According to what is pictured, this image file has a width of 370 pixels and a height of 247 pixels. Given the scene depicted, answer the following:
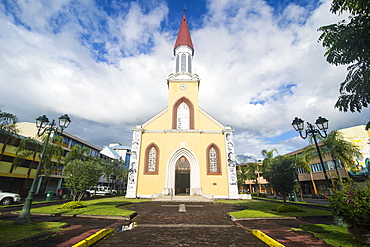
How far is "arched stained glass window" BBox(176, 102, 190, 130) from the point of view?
78.1 ft

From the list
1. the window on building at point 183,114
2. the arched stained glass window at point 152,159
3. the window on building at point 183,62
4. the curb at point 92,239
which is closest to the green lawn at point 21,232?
the curb at point 92,239

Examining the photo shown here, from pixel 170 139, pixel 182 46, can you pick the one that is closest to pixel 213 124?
pixel 170 139

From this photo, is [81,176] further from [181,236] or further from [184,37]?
[184,37]

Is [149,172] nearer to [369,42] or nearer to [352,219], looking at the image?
[352,219]

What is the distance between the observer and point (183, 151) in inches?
875

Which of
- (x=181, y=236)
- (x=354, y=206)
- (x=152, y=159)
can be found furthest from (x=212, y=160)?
(x=354, y=206)

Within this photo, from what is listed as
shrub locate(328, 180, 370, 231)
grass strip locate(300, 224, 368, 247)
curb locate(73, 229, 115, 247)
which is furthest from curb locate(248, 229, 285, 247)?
curb locate(73, 229, 115, 247)

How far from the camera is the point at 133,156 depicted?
70.3ft

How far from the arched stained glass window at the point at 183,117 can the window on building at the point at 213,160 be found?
4.11 metres

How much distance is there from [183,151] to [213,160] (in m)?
3.86

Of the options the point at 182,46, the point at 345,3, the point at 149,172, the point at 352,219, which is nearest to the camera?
the point at 352,219

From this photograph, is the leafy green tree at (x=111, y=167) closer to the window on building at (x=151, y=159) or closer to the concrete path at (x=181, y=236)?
the window on building at (x=151, y=159)

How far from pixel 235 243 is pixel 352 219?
3160mm

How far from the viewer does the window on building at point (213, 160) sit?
21.7 meters
